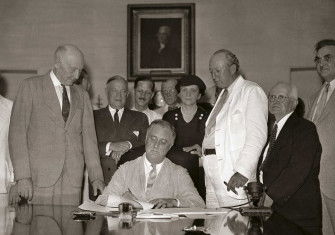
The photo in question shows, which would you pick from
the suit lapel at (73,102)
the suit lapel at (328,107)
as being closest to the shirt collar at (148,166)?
the suit lapel at (73,102)

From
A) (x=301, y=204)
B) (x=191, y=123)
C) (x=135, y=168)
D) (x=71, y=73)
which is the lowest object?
(x=301, y=204)

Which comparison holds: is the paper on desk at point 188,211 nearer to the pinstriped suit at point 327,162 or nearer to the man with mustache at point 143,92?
the pinstriped suit at point 327,162

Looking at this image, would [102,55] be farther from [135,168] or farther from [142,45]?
[135,168]

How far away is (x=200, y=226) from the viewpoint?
241 cm

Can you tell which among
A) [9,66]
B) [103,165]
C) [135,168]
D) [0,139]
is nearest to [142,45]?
[9,66]

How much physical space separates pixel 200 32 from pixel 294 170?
15.0 feet

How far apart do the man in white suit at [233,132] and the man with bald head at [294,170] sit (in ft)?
0.56

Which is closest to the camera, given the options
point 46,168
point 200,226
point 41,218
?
point 200,226

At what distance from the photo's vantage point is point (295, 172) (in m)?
3.65

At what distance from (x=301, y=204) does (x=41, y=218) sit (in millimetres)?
1775

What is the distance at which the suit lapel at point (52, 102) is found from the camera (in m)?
3.87

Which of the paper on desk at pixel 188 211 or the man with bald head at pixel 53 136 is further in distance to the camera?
the man with bald head at pixel 53 136

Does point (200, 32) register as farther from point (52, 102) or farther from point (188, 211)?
point (188, 211)

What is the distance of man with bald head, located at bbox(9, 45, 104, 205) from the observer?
3764 millimetres
